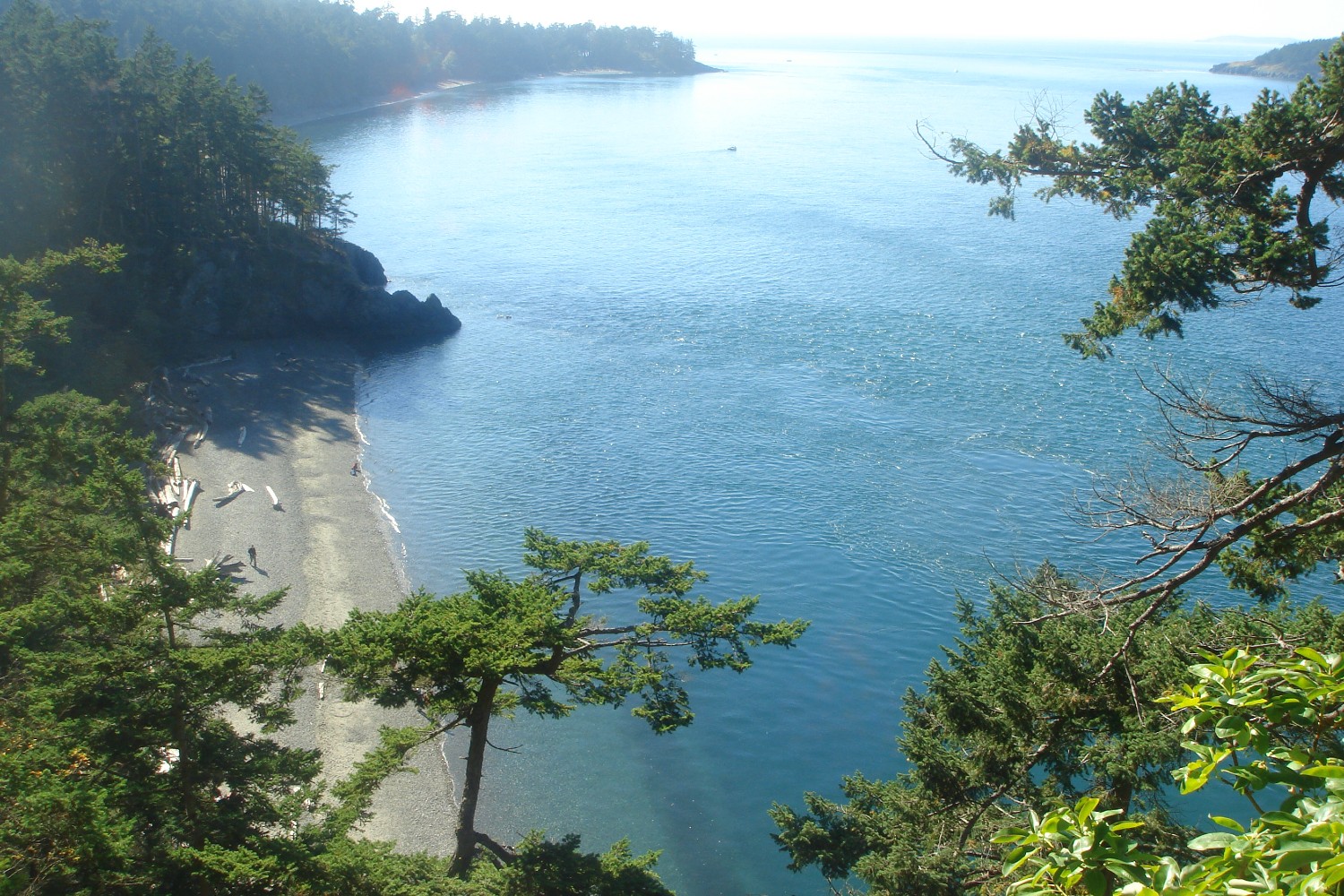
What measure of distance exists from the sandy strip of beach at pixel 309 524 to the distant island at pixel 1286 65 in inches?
4797

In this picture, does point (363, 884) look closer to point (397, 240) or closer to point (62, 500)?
point (62, 500)

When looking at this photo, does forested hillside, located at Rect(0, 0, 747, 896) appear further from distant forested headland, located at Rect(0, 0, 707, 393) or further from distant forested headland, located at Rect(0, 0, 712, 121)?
distant forested headland, located at Rect(0, 0, 712, 121)

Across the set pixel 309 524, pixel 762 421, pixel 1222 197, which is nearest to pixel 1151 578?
pixel 1222 197

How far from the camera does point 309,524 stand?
104 feet

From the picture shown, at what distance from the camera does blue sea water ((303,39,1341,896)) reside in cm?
2327

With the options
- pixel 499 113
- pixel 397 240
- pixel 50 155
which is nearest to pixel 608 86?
pixel 499 113

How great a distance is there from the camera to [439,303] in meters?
53.8

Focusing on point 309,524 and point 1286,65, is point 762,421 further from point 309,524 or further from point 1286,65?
point 1286,65

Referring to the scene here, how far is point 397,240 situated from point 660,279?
2292 cm

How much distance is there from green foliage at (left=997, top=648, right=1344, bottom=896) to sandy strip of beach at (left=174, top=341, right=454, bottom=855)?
59.8ft

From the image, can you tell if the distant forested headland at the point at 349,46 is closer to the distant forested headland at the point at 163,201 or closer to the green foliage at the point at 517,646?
the distant forested headland at the point at 163,201

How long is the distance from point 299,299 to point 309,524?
2331 centimetres

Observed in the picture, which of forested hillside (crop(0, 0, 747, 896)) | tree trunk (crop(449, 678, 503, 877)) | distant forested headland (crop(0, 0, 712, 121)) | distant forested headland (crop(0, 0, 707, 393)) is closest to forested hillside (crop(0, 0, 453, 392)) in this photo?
distant forested headland (crop(0, 0, 707, 393))

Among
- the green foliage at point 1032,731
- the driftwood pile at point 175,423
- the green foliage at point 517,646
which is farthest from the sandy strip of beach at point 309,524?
the green foliage at point 1032,731
